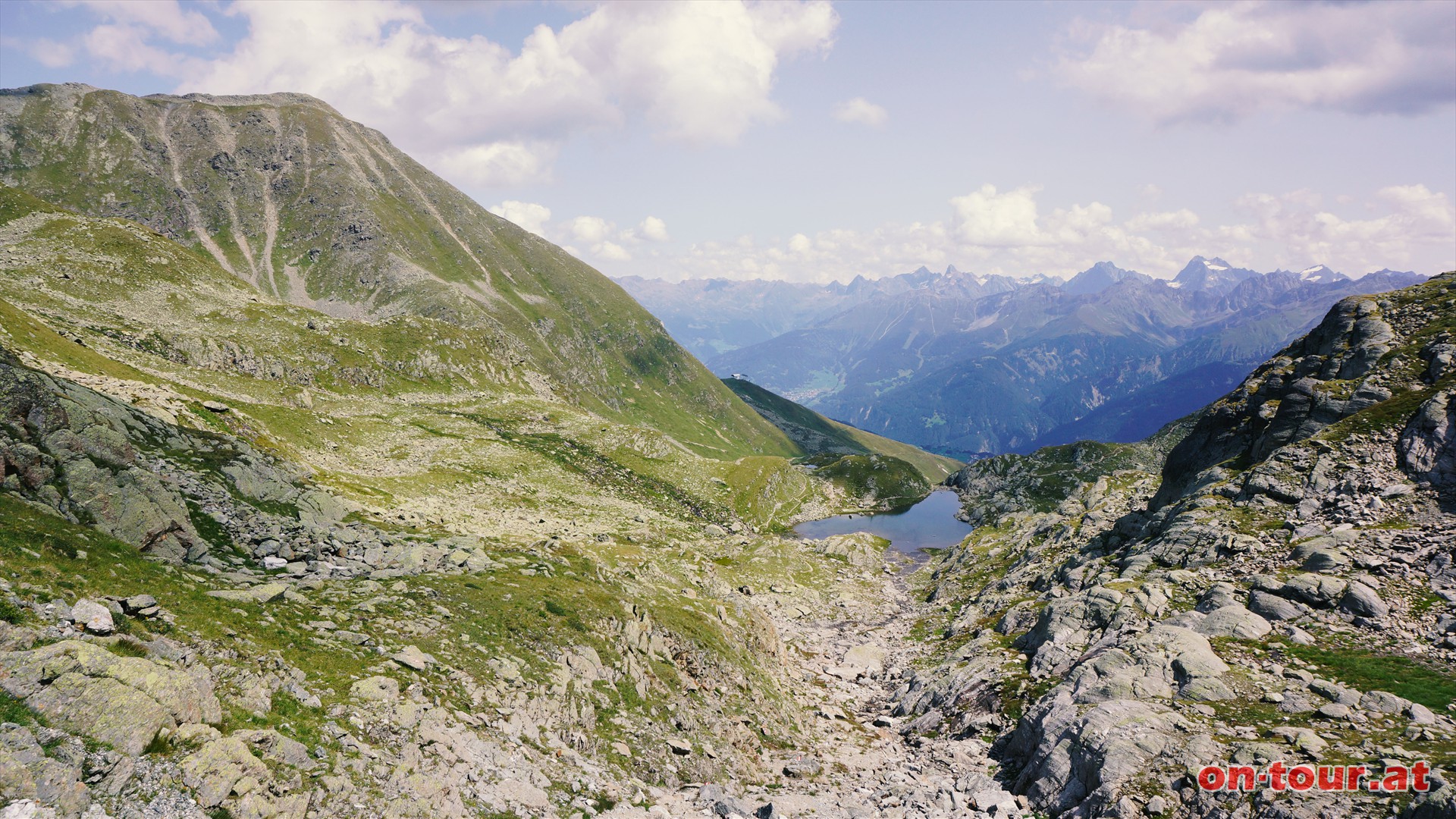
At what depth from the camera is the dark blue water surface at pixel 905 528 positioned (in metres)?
146

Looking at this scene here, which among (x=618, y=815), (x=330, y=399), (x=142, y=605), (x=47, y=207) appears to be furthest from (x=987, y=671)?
(x=47, y=207)

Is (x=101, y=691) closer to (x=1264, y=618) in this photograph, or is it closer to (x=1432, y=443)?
(x=1264, y=618)

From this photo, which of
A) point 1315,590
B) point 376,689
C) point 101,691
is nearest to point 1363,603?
point 1315,590

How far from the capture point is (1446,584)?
108ft

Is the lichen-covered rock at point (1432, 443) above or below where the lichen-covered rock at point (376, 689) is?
above

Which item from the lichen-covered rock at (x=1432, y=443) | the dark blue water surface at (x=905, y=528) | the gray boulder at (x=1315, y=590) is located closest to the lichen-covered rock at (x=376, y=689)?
the gray boulder at (x=1315, y=590)

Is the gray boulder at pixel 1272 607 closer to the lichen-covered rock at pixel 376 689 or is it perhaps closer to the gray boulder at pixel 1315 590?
the gray boulder at pixel 1315 590

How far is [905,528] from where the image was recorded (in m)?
168

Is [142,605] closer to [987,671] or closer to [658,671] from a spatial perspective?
[658,671]

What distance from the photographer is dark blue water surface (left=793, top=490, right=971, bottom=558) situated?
146250 millimetres

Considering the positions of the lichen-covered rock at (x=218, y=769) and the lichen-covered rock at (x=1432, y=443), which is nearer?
the lichen-covered rock at (x=218, y=769)

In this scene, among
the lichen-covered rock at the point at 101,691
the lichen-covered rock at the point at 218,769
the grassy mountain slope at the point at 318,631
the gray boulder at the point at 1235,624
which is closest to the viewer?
the lichen-covered rock at the point at 101,691

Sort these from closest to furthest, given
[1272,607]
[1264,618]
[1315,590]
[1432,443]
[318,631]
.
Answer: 1. [318,631]
2. [1315,590]
3. [1264,618]
4. [1272,607]
5. [1432,443]

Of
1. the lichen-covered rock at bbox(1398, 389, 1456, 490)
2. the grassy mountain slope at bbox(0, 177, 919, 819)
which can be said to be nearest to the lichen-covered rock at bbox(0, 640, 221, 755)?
the grassy mountain slope at bbox(0, 177, 919, 819)
